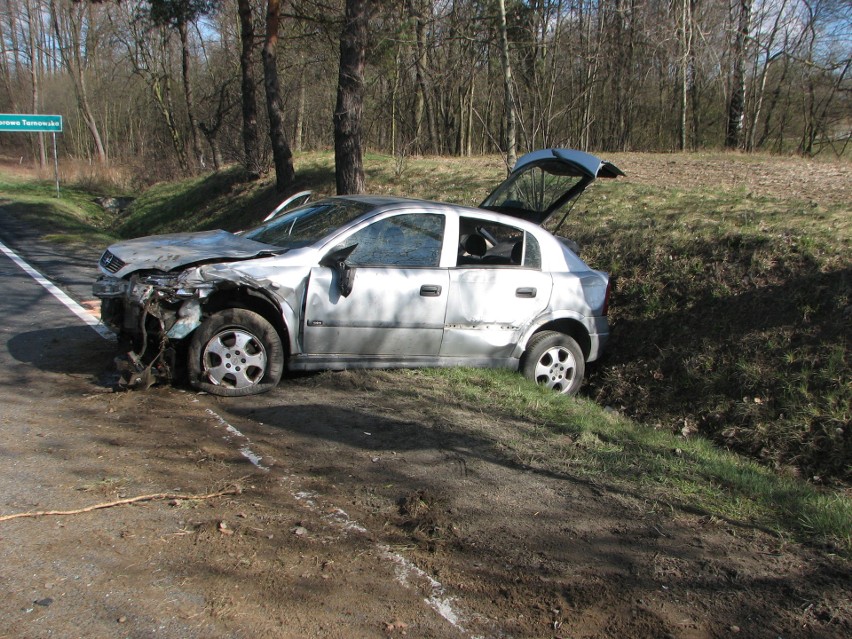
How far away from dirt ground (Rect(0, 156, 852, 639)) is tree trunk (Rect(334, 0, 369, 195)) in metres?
8.34

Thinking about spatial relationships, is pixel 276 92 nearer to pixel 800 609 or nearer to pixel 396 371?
pixel 396 371

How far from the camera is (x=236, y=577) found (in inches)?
124

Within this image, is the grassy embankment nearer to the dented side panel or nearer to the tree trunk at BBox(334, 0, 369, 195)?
the dented side panel

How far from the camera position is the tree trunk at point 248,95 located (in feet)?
60.3

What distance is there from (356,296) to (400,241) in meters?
0.69

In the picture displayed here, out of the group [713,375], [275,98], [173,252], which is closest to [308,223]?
[173,252]

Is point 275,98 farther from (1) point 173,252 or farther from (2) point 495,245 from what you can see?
(1) point 173,252

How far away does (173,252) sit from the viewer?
5.88 metres

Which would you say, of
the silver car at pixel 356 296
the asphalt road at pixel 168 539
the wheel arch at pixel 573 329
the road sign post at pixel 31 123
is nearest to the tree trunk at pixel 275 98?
the silver car at pixel 356 296

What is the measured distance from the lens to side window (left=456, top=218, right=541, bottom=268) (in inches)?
268

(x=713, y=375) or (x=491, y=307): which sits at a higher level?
(x=491, y=307)

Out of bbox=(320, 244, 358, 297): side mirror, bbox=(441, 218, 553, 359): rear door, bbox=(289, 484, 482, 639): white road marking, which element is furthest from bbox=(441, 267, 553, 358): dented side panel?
bbox=(289, 484, 482, 639): white road marking

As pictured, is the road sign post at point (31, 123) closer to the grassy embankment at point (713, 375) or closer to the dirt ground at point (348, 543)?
the grassy embankment at point (713, 375)

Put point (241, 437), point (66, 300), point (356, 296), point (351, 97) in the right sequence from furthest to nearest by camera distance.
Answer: point (351, 97) < point (66, 300) < point (356, 296) < point (241, 437)
